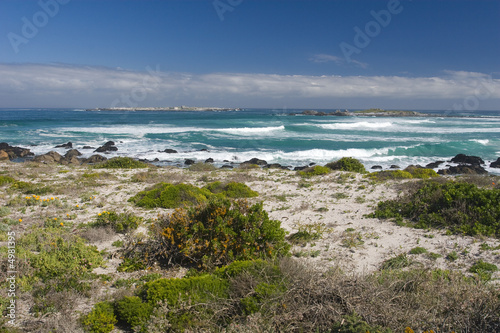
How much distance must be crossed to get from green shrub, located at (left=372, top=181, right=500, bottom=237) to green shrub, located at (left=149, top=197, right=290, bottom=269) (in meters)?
4.23

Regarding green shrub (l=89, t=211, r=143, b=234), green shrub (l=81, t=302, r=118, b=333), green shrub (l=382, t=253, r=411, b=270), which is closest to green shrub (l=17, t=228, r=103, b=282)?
green shrub (l=89, t=211, r=143, b=234)

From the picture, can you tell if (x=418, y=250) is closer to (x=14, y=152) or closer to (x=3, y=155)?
(x=3, y=155)

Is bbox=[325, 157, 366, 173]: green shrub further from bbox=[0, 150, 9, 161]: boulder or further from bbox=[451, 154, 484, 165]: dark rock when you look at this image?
bbox=[0, 150, 9, 161]: boulder

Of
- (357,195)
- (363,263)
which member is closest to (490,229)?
(363,263)

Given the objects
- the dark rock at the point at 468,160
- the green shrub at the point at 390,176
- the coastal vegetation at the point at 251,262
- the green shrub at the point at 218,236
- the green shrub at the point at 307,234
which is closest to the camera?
the coastal vegetation at the point at 251,262

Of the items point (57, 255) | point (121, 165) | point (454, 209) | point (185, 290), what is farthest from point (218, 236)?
point (121, 165)

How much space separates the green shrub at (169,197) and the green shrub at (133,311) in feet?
17.3

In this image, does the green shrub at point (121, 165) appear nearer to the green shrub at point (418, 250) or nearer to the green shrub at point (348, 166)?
the green shrub at point (348, 166)

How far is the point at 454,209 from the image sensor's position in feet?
25.6

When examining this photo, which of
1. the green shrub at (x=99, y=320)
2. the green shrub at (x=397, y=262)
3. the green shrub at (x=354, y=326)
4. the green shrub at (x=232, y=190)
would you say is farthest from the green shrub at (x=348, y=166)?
the green shrub at (x=99, y=320)

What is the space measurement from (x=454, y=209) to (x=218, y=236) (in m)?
5.99

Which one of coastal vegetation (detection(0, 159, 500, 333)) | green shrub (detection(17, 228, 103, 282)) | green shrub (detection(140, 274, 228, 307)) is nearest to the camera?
coastal vegetation (detection(0, 159, 500, 333))

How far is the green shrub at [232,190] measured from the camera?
11.2 meters

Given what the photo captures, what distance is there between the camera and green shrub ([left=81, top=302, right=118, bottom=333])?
3.96 m
